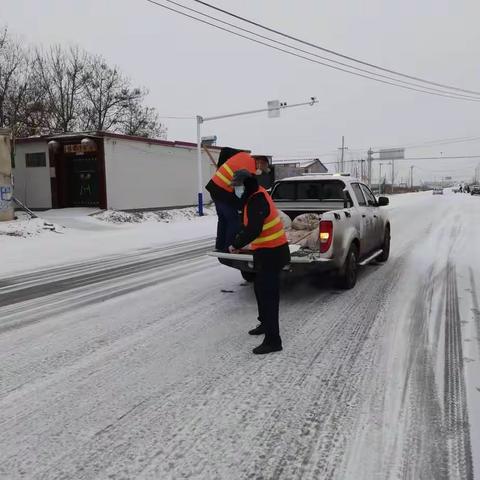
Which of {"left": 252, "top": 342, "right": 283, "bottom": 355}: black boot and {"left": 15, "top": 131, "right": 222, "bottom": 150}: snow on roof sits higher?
{"left": 15, "top": 131, "right": 222, "bottom": 150}: snow on roof

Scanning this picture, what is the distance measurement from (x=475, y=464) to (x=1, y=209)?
1779cm

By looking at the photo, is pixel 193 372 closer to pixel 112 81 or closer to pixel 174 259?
pixel 174 259

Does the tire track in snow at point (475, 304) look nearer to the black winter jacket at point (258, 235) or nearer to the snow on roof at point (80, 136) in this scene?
the black winter jacket at point (258, 235)

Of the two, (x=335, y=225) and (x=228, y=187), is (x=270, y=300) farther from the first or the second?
(x=335, y=225)

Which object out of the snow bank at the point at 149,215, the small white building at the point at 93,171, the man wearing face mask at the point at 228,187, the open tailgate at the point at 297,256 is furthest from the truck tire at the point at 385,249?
the small white building at the point at 93,171

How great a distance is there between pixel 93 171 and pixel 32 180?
3659 millimetres

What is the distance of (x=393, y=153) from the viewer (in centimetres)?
6500

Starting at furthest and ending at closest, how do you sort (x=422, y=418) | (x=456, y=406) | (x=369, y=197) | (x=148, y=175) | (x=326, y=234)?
(x=148, y=175)
(x=369, y=197)
(x=326, y=234)
(x=456, y=406)
(x=422, y=418)

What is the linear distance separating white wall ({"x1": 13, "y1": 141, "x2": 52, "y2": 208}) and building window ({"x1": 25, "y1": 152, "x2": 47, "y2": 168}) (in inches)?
5.8

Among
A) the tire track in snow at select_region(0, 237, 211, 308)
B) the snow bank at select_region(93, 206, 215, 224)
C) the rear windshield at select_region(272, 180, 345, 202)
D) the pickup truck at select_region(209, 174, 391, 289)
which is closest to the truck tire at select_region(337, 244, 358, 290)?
the pickup truck at select_region(209, 174, 391, 289)

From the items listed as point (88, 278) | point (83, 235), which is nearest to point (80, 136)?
point (83, 235)

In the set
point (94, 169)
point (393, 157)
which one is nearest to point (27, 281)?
point (94, 169)

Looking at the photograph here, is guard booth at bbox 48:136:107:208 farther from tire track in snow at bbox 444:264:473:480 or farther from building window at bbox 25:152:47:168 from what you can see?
tire track in snow at bbox 444:264:473:480

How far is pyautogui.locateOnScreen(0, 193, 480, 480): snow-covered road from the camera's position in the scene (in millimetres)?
2871
